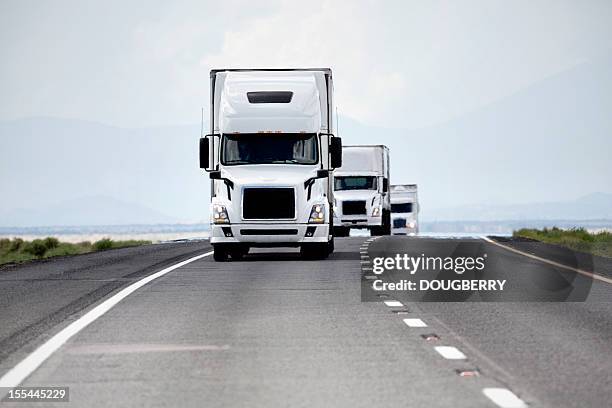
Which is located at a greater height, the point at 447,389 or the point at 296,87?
the point at 296,87

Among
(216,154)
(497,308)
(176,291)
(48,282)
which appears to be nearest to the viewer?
(497,308)

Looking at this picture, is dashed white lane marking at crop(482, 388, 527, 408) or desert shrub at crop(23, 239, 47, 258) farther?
desert shrub at crop(23, 239, 47, 258)

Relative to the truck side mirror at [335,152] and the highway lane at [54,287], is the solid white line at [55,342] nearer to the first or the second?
the highway lane at [54,287]

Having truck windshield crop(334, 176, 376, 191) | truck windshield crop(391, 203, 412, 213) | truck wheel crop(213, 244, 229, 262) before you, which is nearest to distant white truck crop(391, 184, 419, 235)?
truck windshield crop(391, 203, 412, 213)

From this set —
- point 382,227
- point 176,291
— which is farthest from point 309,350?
point 382,227

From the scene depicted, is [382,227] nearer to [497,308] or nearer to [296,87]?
[296,87]

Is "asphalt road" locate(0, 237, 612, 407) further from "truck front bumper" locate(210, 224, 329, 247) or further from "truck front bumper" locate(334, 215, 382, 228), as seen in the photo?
"truck front bumper" locate(334, 215, 382, 228)

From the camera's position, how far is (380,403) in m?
9.82

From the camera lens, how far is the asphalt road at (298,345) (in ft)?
34.1

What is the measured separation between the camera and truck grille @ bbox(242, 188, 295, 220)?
2991 cm

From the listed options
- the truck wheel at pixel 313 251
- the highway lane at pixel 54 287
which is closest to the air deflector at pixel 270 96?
the truck wheel at pixel 313 251

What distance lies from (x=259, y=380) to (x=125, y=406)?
5.14ft

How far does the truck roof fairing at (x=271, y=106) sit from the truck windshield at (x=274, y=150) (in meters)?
0.20

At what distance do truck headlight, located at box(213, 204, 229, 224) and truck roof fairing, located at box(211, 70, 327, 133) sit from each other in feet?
5.37
